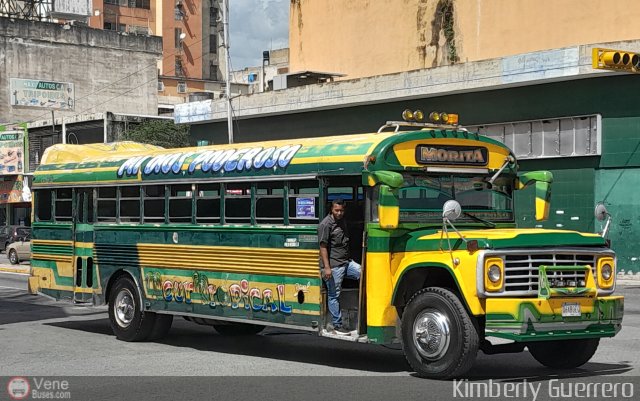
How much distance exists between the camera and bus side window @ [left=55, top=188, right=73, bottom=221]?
1690 cm

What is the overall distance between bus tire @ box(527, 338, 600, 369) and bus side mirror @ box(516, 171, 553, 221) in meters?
1.60

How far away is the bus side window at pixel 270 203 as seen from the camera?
12.9m

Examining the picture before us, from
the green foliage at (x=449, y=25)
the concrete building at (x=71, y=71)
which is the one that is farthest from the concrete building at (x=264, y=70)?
the green foliage at (x=449, y=25)

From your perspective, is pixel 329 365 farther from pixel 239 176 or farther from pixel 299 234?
pixel 239 176

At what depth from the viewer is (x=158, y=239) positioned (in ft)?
49.1

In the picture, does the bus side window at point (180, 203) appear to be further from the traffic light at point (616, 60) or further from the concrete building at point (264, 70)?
the concrete building at point (264, 70)

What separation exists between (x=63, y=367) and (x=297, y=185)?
350 cm

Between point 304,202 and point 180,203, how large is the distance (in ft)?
8.95

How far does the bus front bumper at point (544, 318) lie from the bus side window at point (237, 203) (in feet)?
12.9

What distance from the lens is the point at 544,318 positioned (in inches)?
420

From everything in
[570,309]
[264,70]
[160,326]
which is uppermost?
[264,70]

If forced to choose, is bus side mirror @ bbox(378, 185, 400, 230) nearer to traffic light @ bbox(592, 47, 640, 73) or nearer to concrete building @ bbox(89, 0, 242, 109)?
traffic light @ bbox(592, 47, 640, 73)

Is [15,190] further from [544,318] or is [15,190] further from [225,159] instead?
[544,318]

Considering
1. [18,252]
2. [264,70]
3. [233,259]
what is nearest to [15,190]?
[18,252]
